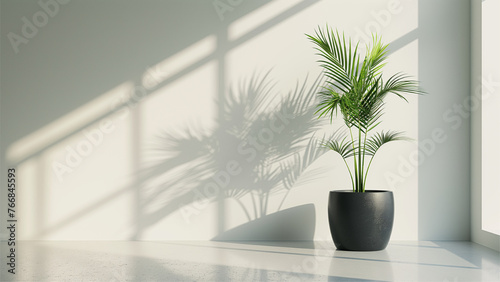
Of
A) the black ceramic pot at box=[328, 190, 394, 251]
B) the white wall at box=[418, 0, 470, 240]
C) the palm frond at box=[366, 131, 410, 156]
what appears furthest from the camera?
the white wall at box=[418, 0, 470, 240]

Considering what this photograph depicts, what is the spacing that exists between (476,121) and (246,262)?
7.48 feet

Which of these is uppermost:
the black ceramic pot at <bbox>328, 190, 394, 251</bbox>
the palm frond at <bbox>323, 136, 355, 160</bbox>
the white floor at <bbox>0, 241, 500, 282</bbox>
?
the palm frond at <bbox>323, 136, 355, 160</bbox>

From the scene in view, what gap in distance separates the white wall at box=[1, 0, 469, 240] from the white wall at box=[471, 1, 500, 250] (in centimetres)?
9

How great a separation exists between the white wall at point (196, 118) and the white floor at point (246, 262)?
0.27 meters

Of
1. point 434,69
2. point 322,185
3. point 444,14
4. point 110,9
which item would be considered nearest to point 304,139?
point 322,185

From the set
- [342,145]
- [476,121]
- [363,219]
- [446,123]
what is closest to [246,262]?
[363,219]

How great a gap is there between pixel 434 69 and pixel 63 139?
3.22 meters

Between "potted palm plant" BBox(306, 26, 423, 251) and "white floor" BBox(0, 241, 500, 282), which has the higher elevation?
"potted palm plant" BBox(306, 26, 423, 251)

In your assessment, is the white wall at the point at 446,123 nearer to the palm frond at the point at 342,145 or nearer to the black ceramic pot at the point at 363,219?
the palm frond at the point at 342,145

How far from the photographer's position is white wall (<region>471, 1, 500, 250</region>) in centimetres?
448

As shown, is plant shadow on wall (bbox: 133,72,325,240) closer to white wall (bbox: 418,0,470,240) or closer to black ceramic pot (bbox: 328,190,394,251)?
black ceramic pot (bbox: 328,190,394,251)

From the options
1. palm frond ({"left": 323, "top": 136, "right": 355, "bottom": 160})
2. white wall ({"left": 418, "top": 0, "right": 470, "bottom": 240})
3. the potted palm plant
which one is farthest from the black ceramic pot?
white wall ({"left": 418, "top": 0, "right": 470, "bottom": 240})

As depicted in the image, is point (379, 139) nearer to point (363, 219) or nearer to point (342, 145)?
point (342, 145)

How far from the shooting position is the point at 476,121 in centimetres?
457
